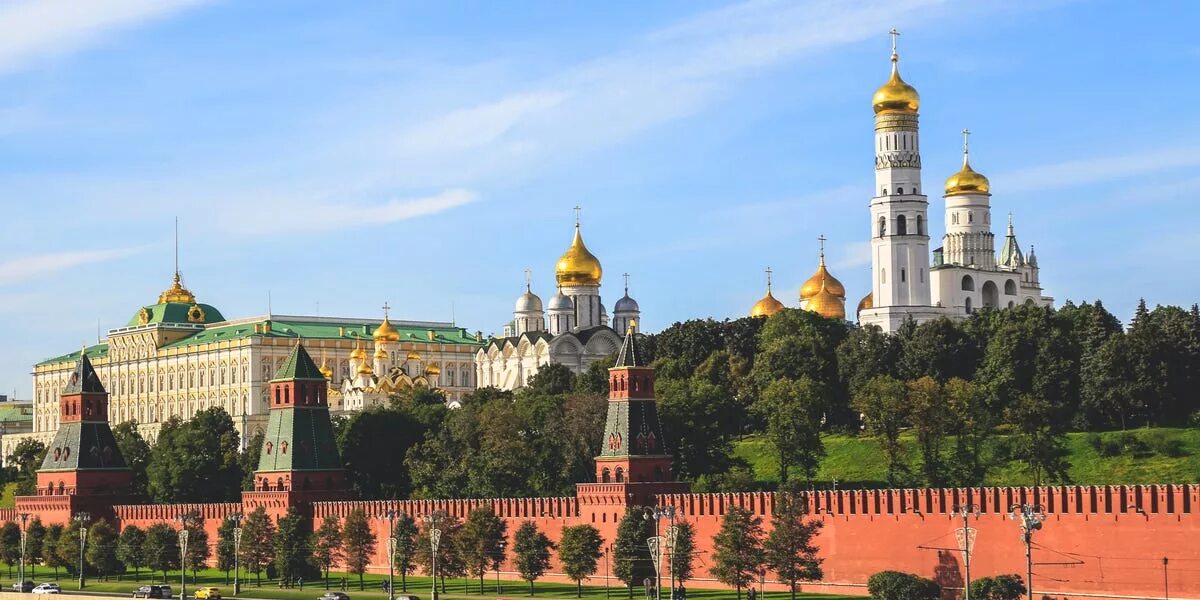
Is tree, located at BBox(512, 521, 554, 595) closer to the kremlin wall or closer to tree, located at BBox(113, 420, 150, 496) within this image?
the kremlin wall

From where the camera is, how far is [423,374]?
138625mm

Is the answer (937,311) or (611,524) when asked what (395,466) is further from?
(937,311)

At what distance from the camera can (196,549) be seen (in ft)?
252

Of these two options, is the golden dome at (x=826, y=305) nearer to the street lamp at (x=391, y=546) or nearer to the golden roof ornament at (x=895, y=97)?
the golden roof ornament at (x=895, y=97)

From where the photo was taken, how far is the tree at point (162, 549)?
3061 inches

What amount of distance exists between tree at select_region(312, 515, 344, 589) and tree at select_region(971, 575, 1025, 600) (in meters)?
26.2

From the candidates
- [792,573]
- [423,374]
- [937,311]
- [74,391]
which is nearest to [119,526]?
[74,391]

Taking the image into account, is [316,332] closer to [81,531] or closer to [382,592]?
[81,531]

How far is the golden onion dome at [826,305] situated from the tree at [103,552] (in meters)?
47.3

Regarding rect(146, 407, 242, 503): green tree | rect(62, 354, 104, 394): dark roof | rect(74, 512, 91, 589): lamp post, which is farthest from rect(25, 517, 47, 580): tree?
rect(146, 407, 242, 503): green tree

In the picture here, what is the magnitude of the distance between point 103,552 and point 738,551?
96.1 ft

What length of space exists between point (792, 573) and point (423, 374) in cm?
8046

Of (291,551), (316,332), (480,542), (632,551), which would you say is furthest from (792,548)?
(316,332)

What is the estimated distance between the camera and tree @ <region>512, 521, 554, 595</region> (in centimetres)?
6700
